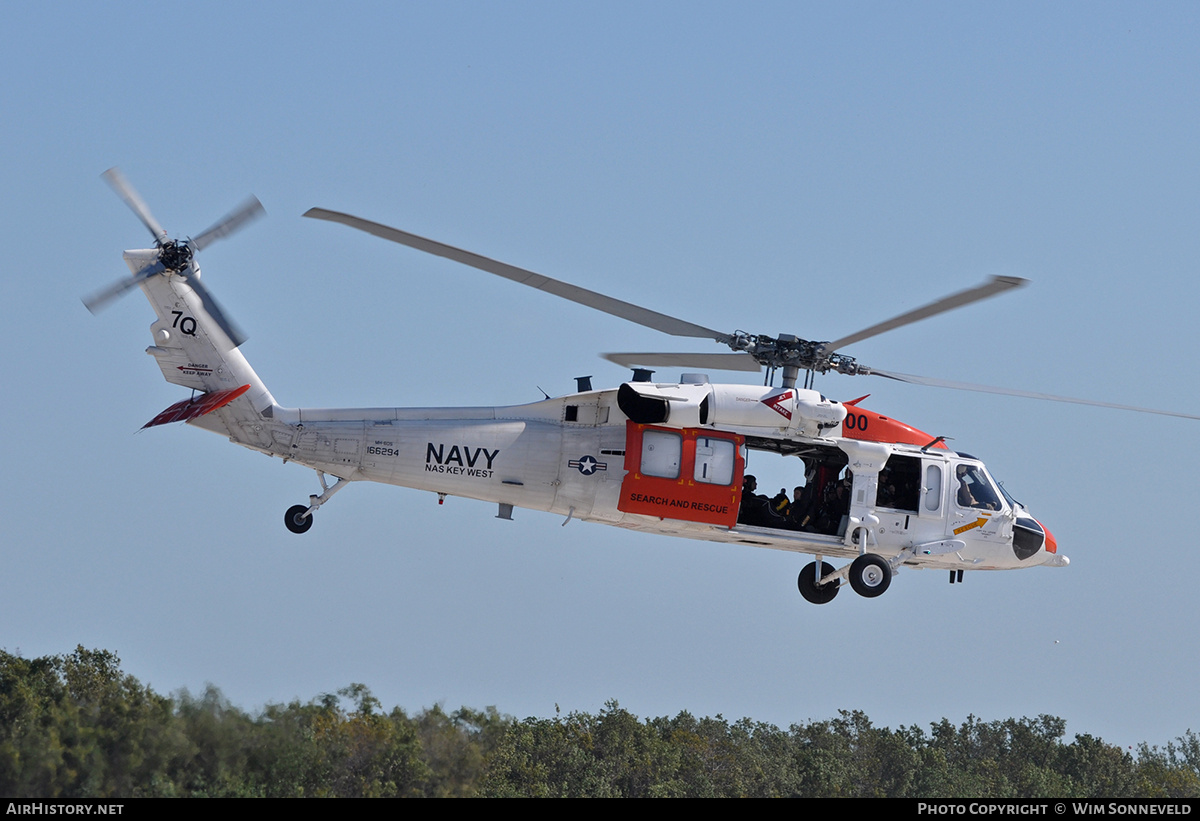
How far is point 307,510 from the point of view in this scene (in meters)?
21.7

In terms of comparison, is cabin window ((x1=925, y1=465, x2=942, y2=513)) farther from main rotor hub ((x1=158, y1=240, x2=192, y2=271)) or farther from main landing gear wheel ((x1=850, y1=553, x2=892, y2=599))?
main rotor hub ((x1=158, y1=240, x2=192, y2=271))

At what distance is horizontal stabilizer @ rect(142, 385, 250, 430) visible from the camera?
21672 millimetres

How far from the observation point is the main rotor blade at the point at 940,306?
19.2 metres

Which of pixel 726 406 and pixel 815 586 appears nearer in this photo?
pixel 726 406

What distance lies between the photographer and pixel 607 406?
22.5 meters

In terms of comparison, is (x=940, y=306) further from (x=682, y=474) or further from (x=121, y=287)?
(x=121, y=287)

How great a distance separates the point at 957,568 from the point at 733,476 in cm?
474

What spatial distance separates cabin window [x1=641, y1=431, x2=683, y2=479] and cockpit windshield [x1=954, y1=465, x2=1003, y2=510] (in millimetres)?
5078

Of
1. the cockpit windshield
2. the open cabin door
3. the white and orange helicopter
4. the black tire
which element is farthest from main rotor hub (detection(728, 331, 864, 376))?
the black tire

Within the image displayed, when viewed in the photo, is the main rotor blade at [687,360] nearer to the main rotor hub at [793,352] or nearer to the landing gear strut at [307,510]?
the main rotor hub at [793,352]

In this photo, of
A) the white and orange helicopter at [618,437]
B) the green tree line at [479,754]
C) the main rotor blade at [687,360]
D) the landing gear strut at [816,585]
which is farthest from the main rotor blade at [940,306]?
the green tree line at [479,754]

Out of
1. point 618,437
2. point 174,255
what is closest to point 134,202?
point 174,255

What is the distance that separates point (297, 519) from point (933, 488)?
406 inches
